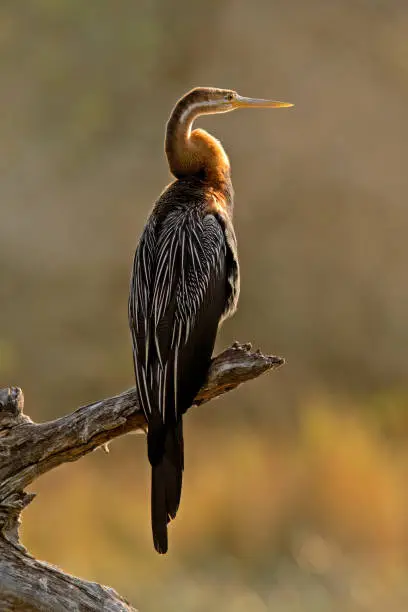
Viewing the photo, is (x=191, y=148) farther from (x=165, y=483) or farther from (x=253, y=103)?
(x=165, y=483)

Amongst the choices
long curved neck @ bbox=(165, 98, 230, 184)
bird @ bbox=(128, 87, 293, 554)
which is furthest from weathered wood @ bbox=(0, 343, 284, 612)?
long curved neck @ bbox=(165, 98, 230, 184)

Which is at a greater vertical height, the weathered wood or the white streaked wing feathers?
the white streaked wing feathers

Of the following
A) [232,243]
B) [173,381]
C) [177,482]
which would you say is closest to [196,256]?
[232,243]

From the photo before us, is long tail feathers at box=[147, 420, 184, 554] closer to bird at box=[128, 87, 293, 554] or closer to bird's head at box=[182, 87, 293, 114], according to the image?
bird at box=[128, 87, 293, 554]

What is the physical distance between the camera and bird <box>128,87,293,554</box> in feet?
14.5

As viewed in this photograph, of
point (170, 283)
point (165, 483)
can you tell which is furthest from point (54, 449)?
point (170, 283)

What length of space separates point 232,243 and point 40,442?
133 centimetres

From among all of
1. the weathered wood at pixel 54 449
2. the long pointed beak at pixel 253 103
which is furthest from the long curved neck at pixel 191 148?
the weathered wood at pixel 54 449

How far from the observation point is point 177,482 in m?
4.43

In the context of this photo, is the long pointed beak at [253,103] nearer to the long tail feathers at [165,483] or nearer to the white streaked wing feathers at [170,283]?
the white streaked wing feathers at [170,283]

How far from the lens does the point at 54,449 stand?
447cm

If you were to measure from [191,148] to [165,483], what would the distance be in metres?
1.79

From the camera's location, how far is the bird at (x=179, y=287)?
14.5 ft

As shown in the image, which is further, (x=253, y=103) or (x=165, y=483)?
(x=253, y=103)
